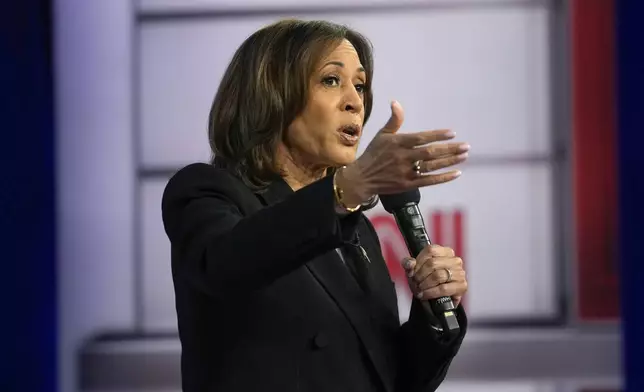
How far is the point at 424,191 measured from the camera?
248 centimetres

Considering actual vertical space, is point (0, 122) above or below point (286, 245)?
above

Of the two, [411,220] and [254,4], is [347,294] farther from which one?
[254,4]

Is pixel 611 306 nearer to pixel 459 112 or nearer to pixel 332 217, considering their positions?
pixel 459 112

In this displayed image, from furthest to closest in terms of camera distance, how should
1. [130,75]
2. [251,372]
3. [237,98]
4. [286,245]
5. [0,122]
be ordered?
[130,75] < [0,122] < [237,98] < [251,372] < [286,245]

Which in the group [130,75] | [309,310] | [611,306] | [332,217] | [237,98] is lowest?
[611,306]

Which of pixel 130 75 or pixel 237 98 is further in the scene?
pixel 130 75

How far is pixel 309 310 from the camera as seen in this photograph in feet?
3.68

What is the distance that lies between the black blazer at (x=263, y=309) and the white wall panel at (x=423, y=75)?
4.45 feet

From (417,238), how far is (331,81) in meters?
0.25

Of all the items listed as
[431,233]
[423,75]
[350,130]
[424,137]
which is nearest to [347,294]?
[350,130]

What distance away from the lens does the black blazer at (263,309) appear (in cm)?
100

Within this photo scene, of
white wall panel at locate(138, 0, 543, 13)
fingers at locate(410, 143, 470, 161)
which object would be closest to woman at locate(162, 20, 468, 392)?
fingers at locate(410, 143, 470, 161)

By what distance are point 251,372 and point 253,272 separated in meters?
0.20

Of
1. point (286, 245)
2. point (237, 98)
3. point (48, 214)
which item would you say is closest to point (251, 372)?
point (286, 245)
